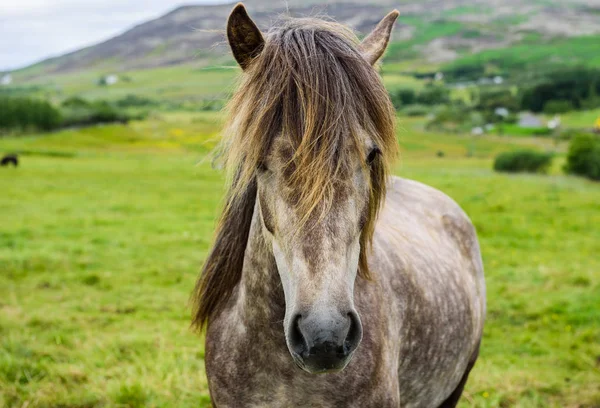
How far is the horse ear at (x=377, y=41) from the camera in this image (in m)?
2.48

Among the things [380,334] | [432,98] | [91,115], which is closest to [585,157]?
[380,334]

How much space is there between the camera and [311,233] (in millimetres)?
1952

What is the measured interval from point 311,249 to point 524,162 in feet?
110

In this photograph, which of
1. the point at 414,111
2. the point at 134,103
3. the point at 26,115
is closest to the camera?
the point at 26,115

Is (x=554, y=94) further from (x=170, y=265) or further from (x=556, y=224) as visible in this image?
(x=170, y=265)

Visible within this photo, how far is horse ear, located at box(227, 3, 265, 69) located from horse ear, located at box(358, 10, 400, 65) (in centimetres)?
46

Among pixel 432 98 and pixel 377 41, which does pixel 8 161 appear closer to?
pixel 377 41

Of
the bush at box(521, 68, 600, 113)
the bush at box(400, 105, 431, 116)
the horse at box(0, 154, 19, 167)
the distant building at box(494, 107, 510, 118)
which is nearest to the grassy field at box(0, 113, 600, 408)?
the horse at box(0, 154, 19, 167)

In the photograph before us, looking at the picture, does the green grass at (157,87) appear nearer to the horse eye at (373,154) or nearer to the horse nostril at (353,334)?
the horse eye at (373,154)

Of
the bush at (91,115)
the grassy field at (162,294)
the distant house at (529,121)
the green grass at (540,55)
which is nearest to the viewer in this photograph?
the grassy field at (162,294)

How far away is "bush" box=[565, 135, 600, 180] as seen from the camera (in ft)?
91.9

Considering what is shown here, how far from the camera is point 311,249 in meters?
1.93

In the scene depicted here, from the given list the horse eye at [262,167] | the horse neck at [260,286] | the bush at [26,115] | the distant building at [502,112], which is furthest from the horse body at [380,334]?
the distant building at [502,112]

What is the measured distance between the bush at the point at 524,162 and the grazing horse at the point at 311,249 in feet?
104
